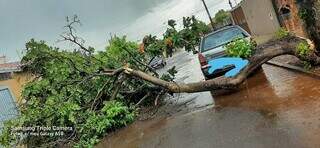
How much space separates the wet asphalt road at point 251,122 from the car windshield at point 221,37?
1552 millimetres

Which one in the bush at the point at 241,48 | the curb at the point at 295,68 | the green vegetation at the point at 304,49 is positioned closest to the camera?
the curb at the point at 295,68

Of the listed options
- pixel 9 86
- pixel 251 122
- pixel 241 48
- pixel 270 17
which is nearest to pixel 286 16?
pixel 270 17

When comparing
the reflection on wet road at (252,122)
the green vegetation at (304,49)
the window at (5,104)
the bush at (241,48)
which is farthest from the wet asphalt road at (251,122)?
the window at (5,104)

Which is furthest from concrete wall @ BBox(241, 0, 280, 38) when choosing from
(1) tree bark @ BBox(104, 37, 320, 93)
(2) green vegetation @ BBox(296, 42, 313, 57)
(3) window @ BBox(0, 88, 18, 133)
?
(3) window @ BBox(0, 88, 18, 133)

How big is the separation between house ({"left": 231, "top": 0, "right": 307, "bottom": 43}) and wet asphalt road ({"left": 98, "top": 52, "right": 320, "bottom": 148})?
558cm

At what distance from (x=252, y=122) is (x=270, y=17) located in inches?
749

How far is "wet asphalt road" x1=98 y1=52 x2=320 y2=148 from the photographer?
6.58 meters

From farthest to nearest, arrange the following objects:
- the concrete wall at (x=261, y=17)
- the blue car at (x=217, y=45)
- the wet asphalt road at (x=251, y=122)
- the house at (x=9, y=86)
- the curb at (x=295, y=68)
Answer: the concrete wall at (x=261, y=17) → the house at (x=9, y=86) → the blue car at (x=217, y=45) → the curb at (x=295, y=68) → the wet asphalt road at (x=251, y=122)

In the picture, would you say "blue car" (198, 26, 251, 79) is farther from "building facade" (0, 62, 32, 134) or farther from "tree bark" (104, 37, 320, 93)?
"building facade" (0, 62, 32, 134)

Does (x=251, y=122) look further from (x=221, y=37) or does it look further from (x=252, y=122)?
(x=221, y=37)

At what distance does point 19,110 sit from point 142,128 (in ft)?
15.7

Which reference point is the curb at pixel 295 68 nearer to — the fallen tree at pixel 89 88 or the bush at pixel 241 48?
the fallen tree at pixel 89 88

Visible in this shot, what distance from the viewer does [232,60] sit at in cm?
1242

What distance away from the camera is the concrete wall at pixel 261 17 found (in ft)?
81.3
